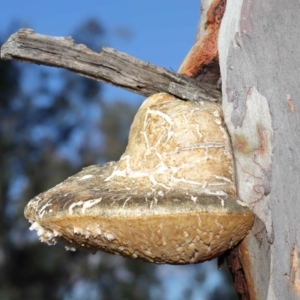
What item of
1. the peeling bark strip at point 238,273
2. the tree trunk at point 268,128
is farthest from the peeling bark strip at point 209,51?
the peeling bark strip at point 238,273

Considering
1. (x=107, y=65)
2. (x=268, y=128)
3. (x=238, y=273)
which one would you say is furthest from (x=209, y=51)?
(x=238, y=273)

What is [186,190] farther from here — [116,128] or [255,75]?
[116,128]

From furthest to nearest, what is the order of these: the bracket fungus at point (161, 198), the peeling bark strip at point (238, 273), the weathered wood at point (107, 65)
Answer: the weathered wood at point (107, 65)
the peeling bark strip at point (238, 273)
the bracket fungus at point (161, 198)

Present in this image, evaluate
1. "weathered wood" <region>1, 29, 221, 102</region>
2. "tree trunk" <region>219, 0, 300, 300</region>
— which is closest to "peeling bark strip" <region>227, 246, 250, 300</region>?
"tree trunk" <region>219, 0, 300, 300</region>

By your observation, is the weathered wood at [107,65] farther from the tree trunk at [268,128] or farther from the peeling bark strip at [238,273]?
the peeling bark strip at [238,273]

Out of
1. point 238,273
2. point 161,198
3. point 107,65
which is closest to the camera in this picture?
point 161,198

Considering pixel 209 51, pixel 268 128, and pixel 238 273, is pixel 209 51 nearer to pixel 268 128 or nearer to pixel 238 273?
pixel 268 128
